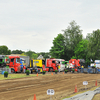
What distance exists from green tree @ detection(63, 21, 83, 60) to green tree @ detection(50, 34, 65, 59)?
202 centimetres

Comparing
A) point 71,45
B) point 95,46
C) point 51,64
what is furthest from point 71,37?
point 51,64

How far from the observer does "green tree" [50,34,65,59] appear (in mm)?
74088

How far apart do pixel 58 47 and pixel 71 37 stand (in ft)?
22.4

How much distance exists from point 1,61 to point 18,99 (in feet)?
75.9

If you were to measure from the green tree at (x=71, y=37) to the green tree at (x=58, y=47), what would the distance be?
2.02 meters

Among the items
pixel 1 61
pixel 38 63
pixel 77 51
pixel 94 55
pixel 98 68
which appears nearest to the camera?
pixel 1 61

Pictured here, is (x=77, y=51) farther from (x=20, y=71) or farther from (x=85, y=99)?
(x=85, y=99)

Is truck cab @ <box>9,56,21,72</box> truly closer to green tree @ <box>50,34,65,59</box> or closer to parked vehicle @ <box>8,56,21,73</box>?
parked vehicle @ <box>8,56,21,73</box>

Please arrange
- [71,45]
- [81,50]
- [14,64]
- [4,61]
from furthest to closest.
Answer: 1. [71,45]
2. [81,50]
3. [14,64]
4. [4,61]

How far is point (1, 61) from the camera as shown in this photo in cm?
3484

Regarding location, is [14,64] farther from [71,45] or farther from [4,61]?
[71,45]

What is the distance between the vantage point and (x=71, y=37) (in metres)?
76.2

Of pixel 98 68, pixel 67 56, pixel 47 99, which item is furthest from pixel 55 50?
pixel 47 99

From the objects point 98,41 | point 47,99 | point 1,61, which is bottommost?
point 47,99
